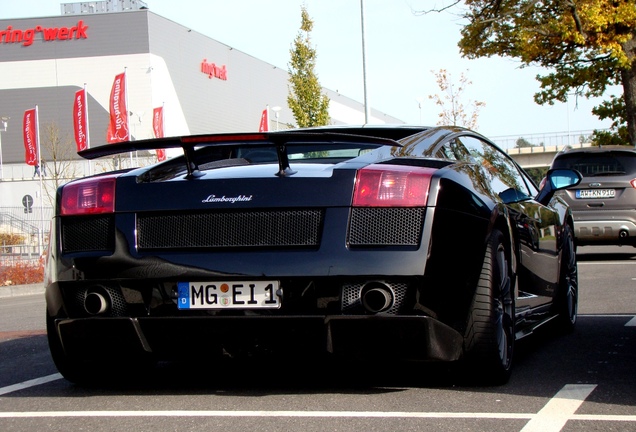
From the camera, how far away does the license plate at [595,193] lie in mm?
15289

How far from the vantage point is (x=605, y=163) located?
15.4 m

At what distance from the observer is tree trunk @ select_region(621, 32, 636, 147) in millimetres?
28297

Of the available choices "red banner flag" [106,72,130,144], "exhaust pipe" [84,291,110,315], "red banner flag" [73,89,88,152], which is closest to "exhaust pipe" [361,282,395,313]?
"exhaust pipe" [84,291,110,315]

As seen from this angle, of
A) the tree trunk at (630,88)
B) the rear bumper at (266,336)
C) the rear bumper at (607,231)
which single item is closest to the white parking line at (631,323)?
the rear bumper at (266,336)

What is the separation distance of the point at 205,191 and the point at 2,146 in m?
69.2

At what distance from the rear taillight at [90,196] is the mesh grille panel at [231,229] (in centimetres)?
19

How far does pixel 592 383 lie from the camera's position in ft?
15.9

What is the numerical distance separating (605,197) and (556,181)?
28.8ft

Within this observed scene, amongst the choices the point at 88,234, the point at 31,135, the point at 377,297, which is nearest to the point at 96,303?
the point at 88,234

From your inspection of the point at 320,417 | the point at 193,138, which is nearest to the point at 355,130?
the point at 193,138

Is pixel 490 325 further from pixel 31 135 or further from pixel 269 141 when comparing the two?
pixel 31 135

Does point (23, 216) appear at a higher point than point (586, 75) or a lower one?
lower

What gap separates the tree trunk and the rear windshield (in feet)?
43.3

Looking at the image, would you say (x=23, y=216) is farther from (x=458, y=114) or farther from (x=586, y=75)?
(x=458, y=114)
